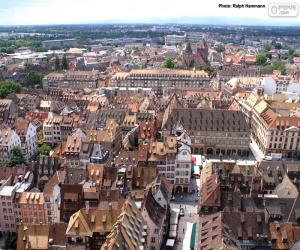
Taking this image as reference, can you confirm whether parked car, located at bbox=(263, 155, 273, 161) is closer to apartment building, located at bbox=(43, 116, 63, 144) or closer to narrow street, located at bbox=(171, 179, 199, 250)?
narrow street, located at bbox=(171, 179, 199, 250)

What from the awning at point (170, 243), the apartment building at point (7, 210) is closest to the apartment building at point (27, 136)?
the apartment building at point (7, 210)

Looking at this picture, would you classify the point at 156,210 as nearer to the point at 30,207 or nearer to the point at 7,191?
the point at 30,207

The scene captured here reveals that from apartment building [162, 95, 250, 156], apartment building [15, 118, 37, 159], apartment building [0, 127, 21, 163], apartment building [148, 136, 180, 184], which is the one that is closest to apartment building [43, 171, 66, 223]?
apartment building [148, 136, 180, 184]

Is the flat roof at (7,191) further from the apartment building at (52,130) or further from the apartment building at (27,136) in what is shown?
the apartment building at (52,130)

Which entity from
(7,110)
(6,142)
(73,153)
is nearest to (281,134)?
(73,153)

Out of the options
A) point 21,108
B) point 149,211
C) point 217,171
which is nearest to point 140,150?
point 217,171

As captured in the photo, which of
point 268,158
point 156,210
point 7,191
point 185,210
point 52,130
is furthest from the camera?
point 52,130
